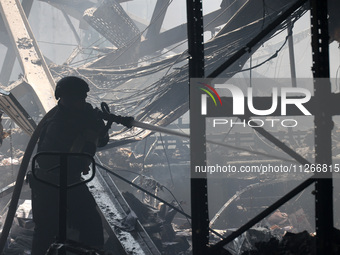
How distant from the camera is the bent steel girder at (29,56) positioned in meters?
8.11

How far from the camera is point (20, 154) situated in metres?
9.96

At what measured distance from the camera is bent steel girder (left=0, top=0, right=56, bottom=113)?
811 cm

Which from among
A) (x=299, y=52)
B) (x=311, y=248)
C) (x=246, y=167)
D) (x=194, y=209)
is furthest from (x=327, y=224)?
(x=299, y=52)

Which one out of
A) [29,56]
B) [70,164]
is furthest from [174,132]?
[29,56]

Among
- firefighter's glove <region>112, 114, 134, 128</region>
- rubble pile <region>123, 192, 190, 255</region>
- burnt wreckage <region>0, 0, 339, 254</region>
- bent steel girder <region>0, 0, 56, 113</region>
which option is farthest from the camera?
bent steel girder <region>0, 0, 56, 113</region>

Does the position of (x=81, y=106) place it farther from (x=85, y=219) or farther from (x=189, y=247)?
(x=189, y=247)

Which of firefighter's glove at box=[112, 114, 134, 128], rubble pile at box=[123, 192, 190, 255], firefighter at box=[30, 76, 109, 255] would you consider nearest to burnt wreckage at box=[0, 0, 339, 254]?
rubble pile at box=[123, 192, 190, 255]

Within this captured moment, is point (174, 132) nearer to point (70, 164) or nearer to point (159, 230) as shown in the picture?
point (70, 164)

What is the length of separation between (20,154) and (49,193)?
6.63m

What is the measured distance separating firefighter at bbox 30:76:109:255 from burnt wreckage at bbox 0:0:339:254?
1.49 feet

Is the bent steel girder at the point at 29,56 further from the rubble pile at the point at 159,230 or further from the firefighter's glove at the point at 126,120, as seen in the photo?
the firefighter's glove at the point at 126,120

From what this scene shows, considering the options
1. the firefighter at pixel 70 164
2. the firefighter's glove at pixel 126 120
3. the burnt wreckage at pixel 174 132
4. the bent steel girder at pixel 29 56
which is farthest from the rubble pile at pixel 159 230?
the bent steel girder at pixel 29 56

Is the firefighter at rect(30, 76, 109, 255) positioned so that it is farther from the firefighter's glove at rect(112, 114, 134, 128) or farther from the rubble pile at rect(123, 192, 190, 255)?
the rubble pile at rect(123, 192, 190, 255)

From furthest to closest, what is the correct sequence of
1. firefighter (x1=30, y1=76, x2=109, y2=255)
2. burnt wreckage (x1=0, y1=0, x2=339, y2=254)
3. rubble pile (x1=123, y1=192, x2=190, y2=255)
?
rubble pile (x1=123, y1=192, x2=190, y2=255) < firefighter (x1=30, y1=76, x2=109, y2=255) < burnt wreckage (x1=0, y1=0, x2=339, y2=254)
